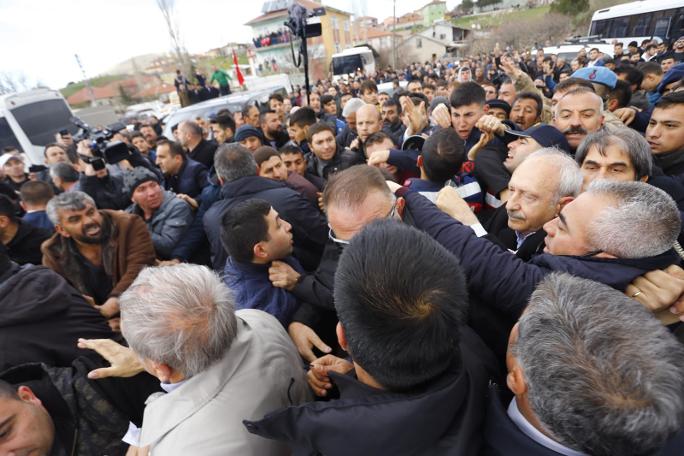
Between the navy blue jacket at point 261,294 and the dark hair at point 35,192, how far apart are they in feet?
9.56

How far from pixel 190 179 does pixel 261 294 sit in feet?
9.03

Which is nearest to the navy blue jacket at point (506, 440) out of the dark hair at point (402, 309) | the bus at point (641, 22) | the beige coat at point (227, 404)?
the dark hair at point (402, 309)

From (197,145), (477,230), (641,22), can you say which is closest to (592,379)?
(477,230)

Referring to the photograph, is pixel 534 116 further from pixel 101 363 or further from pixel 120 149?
pixel 120 149

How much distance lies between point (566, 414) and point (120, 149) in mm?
4763

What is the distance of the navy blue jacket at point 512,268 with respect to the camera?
122 cm

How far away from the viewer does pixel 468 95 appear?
3.27 meters

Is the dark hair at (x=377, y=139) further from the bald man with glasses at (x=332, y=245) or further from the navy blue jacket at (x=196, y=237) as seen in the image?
the bald man with glasses at (x=332, y=245)

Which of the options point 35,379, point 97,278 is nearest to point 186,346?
point 35,379

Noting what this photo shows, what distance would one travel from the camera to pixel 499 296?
4.42ft

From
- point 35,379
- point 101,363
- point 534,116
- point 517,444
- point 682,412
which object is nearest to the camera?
point 682,412

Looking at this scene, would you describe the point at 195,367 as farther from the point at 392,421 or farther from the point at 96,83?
the point at 96,83

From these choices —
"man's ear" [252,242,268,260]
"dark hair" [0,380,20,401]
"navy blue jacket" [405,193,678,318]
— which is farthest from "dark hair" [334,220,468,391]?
"dark hair" [0,380,20,401]

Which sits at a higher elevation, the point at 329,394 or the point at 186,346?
the point at 186,346
